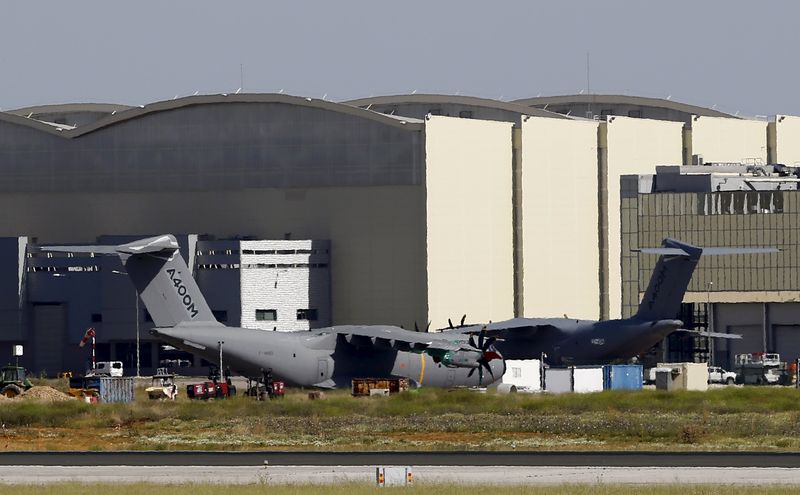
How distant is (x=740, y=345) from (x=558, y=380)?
48.1m

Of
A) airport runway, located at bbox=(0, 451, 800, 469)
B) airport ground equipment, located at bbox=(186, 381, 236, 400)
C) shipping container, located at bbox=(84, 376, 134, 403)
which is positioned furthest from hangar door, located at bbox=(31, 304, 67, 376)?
airport runway, located at bbox=(0, 451, 800, 469)

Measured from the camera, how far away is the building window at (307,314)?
444 feet

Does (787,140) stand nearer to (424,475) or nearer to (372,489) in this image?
(424,475)

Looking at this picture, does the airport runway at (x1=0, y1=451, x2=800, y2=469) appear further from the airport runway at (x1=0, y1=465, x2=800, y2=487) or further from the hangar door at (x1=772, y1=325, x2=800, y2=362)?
the hangar door at (x1=772, y1=325, x2=800, y2=362)

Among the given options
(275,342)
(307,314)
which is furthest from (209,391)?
(307,314)

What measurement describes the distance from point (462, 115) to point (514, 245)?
21460 millimetres

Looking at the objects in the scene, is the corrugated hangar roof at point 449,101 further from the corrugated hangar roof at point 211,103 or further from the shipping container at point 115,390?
the shipping container at point 115,390

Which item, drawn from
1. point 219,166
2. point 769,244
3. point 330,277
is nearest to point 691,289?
point 769,244

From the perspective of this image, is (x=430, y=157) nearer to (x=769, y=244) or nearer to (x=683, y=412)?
(x=769, y=244)

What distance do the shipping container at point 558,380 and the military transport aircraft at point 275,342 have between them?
332 cm

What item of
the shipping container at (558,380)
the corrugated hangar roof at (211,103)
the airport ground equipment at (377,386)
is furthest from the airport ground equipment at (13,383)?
the corrugated hangar roof at (211,103)

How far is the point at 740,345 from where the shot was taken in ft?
442

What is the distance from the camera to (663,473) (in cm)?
4716

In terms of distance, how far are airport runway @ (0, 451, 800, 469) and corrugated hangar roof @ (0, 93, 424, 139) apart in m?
80.3
